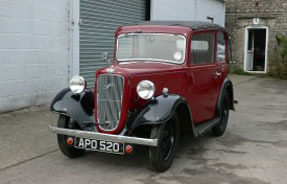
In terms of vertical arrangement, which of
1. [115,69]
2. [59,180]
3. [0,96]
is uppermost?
[115,69]

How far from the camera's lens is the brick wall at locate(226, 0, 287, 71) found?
20.1m

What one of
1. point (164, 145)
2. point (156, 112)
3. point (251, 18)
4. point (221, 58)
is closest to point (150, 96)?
point (156, 112)

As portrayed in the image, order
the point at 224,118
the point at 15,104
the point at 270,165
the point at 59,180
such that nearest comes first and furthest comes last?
the point at 59,180, the point at 270,165, the point at 224,118, the point at 15,104

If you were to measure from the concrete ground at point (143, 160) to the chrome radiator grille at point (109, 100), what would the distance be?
0.60m

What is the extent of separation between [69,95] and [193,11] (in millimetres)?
12466

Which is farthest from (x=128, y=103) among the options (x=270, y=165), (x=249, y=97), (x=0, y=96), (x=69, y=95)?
(x=249, y=97)

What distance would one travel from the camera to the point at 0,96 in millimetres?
7457

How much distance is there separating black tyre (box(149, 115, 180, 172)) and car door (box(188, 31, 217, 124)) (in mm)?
841

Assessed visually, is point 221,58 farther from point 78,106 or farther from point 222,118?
point 78,106

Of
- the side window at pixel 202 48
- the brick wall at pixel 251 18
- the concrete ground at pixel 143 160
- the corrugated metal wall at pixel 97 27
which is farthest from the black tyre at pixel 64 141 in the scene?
the brick wall at pixel 251 18

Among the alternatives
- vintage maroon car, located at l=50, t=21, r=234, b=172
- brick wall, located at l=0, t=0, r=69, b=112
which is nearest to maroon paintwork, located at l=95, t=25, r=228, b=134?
vintage maroon car, located at l=50, t=21, r=234, b=172

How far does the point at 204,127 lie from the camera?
19.3ft

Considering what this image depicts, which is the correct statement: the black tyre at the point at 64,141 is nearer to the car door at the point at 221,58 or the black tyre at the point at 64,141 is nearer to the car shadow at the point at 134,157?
the car shadow at the point at 134,157

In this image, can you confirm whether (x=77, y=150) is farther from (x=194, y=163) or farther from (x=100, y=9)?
(x=100, y=9)
